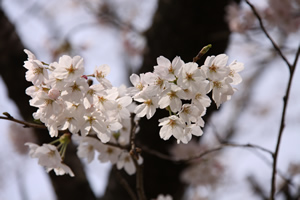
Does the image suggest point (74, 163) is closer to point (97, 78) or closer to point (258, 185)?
point (97, 78)

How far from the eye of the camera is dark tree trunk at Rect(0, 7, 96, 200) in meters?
1.87

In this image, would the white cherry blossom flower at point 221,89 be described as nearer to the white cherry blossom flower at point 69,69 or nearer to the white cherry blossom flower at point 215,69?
the white cherry blossom flower at point 215,69

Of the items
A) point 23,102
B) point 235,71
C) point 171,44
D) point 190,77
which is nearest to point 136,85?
point 190,77

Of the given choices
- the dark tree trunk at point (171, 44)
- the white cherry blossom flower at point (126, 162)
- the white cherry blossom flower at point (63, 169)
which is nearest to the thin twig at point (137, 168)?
the white cherry blossom flower at point (126, 162)

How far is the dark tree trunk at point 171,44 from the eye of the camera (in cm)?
193

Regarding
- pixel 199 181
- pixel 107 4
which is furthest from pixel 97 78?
pixel 107 4

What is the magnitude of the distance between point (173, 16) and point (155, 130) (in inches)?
29.4

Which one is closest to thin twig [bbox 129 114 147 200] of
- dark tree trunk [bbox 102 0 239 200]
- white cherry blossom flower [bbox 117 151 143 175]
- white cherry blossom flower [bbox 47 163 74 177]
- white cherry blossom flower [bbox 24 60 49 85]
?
white cherry blossom flower [bbox 117 151 143 175]

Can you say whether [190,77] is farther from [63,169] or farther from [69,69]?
[63,169]

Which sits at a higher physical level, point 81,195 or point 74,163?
point 74,163

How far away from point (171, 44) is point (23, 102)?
3.31ft

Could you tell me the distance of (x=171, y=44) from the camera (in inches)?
77.1

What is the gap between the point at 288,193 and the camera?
192 centimetres

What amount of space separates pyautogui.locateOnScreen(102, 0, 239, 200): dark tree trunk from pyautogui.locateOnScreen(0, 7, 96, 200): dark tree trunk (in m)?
0.23
